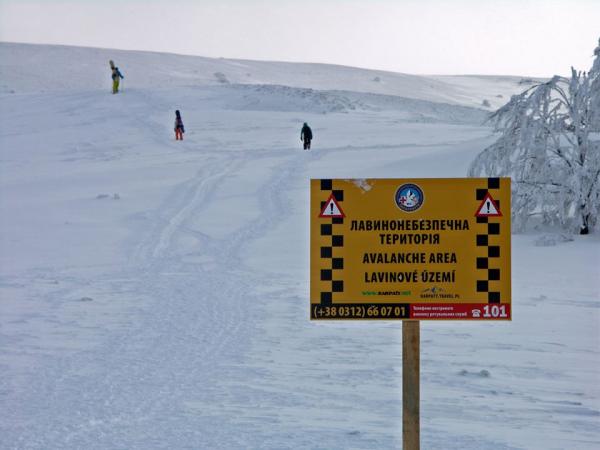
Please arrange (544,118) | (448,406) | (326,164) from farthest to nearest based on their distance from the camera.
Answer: (326,164)
(544,118)
(448,406)

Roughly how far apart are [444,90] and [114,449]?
71232 millimetres

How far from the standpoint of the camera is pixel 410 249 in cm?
503

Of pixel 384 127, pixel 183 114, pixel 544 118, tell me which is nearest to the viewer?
pixel 544 118

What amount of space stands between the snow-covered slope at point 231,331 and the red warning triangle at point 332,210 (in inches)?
68.3

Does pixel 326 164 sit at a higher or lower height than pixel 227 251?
higher

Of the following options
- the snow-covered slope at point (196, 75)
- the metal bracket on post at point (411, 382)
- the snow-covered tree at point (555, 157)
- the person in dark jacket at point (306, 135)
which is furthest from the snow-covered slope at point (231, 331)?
the snow-covered slope at point (196, 75)

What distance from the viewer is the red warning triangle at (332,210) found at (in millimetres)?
5031

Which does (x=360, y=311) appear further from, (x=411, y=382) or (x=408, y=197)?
(x=408, y=197)

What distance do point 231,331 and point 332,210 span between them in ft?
15.5

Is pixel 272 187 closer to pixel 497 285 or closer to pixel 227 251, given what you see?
pixel 227 251

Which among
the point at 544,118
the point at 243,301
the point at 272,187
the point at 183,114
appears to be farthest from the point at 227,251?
the point at 183,114

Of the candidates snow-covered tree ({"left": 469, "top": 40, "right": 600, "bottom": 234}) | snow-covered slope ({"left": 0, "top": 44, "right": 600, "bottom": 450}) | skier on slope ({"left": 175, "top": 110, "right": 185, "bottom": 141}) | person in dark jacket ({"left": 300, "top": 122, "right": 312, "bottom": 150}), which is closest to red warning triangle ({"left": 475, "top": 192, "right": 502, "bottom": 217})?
snow-covered slope ({"left": 0, "top": 44, "right": 600, "bottom": 450})

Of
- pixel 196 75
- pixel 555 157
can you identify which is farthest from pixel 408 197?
pixel 196 75

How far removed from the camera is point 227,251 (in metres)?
14.9
